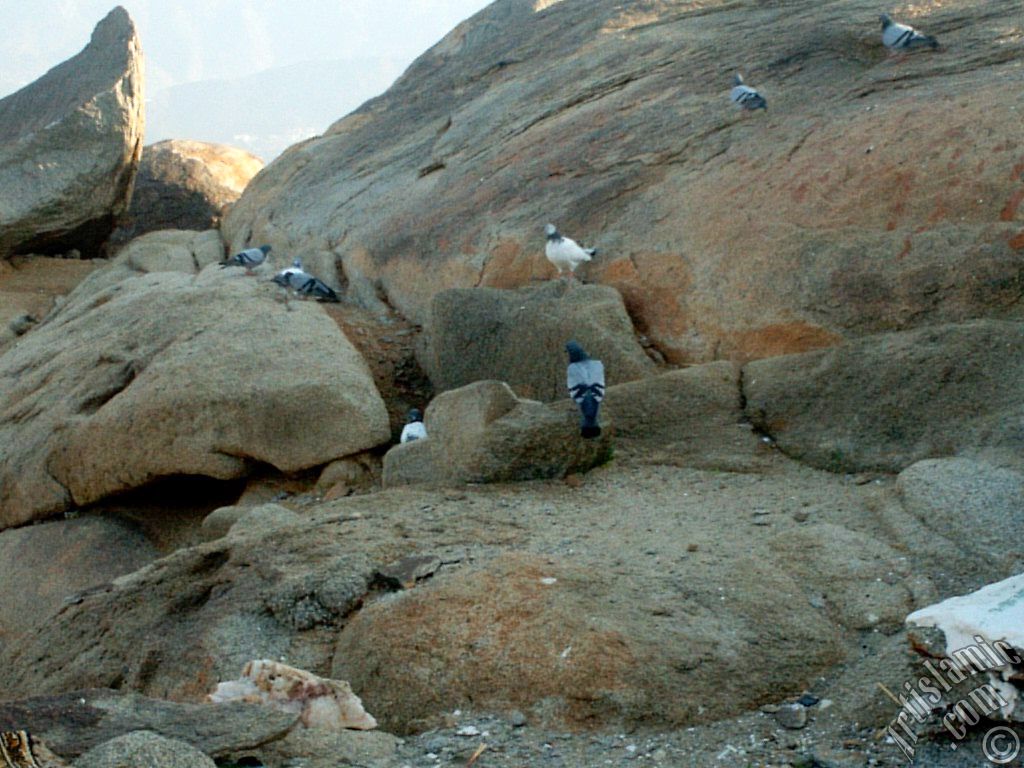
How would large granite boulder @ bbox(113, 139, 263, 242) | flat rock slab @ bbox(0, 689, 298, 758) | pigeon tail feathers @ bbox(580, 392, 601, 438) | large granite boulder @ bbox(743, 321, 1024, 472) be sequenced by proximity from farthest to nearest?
large granite boulder @ bbox(113, 139, 263, 242) → pigeon tail feathers @ bbox(580, 392, 601, 438) → large granite boulder @ bbox(743, 321, 1024, 472) → flat rock slab @ bbox(0, 689, 298, 758)

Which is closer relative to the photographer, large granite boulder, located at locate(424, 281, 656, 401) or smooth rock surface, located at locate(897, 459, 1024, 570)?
smooth rock surface, located at locate(897, 459, 1024, 570)

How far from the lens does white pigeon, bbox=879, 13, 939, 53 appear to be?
9555mm

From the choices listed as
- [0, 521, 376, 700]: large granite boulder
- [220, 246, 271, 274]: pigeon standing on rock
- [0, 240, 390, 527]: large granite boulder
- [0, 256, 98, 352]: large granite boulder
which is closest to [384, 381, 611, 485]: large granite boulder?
[0, 521, 376, 700]: large granite boulder

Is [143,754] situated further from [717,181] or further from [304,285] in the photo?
[304,285]

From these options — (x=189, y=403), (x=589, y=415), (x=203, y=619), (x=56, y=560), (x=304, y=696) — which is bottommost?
(x=56, y=560)

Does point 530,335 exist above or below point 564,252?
below

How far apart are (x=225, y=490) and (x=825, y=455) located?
4.94 metres

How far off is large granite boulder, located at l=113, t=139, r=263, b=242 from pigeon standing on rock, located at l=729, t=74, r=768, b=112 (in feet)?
38.9

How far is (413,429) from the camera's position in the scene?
9023mm

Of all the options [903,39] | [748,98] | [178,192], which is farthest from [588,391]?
[178,192]

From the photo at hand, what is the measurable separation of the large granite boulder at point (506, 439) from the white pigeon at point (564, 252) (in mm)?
2236

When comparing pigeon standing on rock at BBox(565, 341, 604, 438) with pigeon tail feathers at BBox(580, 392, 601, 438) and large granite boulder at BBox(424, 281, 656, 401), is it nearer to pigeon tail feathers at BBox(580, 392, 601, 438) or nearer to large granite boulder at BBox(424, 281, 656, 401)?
pigeon tail feathers at BBox(580, 392, 601, 438)

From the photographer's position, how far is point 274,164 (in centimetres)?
1595

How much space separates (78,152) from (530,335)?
436 inches
